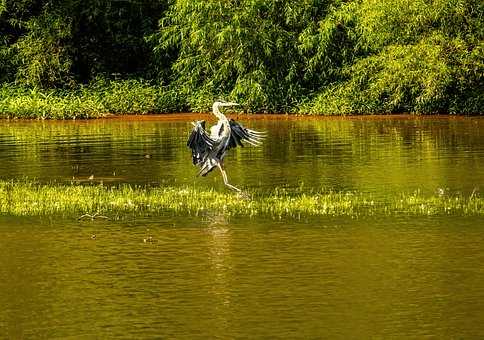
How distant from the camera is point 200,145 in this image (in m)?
19.4

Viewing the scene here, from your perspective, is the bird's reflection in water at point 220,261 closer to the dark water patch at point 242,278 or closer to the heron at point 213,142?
the dark water patch at point 242,278

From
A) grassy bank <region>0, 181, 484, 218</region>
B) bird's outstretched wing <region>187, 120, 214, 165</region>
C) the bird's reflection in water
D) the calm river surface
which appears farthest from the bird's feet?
the bird's reflection in water

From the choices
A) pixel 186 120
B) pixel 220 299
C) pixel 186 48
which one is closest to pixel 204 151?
pixel 220 299

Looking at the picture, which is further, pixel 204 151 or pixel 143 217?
→ pixel 204 151

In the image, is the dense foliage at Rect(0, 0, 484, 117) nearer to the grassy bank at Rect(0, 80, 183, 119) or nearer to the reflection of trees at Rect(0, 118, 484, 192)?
the grassy bank at Rect(0, 80, 183, 119)

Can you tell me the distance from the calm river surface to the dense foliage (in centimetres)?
1433

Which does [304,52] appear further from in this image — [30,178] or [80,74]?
[30,178]

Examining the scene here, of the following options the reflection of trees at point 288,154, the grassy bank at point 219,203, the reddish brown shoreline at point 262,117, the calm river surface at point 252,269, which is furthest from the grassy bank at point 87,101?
the grassy bank at point 219,203

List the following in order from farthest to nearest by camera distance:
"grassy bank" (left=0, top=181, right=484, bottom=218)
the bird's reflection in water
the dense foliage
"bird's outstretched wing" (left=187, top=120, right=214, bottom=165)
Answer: the dense foliage
"bird's outstretched wing" (left=187, top=120, right=214, bottom=165)
"grassy bank" (left=0, top=181, right=484, bottom=218)
the bird's reflection in water

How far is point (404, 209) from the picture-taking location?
16.7 m

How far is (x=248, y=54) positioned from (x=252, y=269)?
27.4m

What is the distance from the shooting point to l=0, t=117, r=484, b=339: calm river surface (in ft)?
34.3

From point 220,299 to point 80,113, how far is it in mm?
29607

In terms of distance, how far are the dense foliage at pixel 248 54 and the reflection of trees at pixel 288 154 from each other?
186 cm
